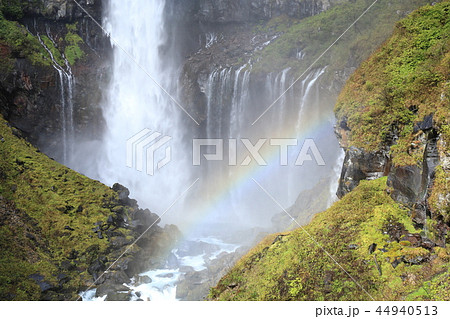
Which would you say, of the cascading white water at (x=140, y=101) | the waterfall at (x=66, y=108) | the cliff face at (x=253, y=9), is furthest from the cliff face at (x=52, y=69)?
the cliff face at (x=253, y=9)

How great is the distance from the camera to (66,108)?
28.8 metres

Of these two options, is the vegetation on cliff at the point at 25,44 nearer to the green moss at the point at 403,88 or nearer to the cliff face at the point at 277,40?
the cliff face at the point at 277,40

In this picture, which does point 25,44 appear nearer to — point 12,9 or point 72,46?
point 12,9

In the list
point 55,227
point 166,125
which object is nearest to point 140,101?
point 166,125

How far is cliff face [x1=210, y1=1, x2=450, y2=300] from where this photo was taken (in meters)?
6.22

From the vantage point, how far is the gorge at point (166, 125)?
16391 mm

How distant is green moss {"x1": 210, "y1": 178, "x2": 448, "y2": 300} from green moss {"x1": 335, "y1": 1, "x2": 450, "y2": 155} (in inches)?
54.6

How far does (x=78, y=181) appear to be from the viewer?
19.7m

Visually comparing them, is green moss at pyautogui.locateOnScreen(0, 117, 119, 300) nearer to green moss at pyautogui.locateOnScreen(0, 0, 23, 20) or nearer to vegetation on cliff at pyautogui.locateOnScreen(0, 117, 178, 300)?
vegetation on cliff at pyautogui.locateOnScreen(0, 117, 178, 300)

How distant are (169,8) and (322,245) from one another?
3641 cm

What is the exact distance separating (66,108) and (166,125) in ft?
31.8

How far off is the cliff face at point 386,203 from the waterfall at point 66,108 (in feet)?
80.7

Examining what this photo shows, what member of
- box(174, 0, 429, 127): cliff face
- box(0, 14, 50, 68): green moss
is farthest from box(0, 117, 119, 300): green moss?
box(174, 0, 429, 127): cliff face

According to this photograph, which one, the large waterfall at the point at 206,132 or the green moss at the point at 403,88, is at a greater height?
the green moss at the point at 403,88
